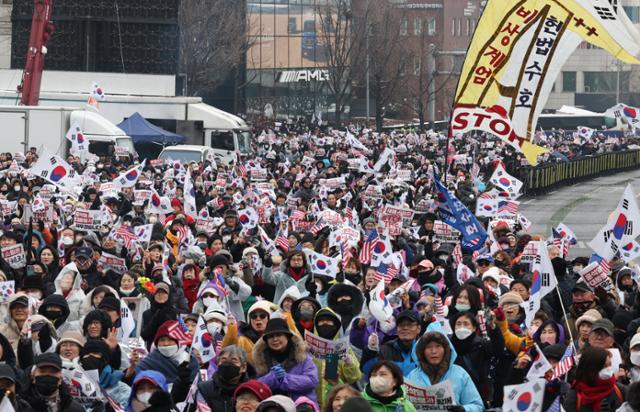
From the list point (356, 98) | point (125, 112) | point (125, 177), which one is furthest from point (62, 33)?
point (356, 98)

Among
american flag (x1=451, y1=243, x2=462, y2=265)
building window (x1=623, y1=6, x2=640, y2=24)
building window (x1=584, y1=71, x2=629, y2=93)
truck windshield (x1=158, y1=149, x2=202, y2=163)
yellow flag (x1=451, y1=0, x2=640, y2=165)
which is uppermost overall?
building window (x1=623, y1=6, x2=640, y2=24)

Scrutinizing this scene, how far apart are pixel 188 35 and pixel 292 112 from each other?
17.5 m

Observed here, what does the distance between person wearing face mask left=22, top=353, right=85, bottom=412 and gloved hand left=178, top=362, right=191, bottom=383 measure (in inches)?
43.7

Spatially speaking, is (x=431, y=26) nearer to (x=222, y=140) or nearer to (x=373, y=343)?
(x=222, y=140)

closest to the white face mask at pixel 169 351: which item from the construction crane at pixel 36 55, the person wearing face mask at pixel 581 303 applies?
the person wearing face mask at pixel 581 303

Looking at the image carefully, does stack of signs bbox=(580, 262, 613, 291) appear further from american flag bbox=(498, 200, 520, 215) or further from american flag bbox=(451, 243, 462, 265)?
american flag bbox=(498, 200, 520, 215)

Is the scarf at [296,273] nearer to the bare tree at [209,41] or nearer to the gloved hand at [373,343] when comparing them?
the gloved hand at [373,343]

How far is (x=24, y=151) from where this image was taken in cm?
3869

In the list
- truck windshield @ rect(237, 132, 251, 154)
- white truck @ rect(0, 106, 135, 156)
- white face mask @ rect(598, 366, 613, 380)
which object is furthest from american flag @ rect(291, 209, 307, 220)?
truck windshield @ rect(237, 132, 251, 154)

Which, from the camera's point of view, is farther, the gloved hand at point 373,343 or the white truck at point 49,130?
the white truck at point 49,130

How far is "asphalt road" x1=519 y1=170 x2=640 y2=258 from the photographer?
117 feet

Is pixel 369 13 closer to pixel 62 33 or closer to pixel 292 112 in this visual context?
pixel 292 112

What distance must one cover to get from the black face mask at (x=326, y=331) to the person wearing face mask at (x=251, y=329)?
44 centimetres

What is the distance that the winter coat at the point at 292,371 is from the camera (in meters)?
9.81
